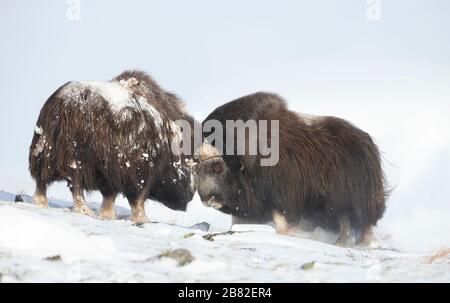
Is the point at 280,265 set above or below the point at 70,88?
below

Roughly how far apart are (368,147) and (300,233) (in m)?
1.07

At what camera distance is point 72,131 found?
21.5ft

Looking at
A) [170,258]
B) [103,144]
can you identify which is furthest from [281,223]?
[170,258]

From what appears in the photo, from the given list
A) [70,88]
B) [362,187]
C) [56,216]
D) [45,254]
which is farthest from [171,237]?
[362,187]

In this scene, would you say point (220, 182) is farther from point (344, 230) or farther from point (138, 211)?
point (344, 230)

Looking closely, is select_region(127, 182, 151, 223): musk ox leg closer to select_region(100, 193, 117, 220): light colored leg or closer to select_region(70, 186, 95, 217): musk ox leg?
select_region(100, 193, 117, 220): light colored leg

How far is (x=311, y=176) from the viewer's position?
723 cm

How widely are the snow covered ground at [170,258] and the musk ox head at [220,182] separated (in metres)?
1.92

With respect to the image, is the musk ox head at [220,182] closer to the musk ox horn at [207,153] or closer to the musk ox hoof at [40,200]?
the musk ox horn at [207,153]

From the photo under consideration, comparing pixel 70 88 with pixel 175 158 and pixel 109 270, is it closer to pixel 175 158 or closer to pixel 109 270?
pixel 175 158

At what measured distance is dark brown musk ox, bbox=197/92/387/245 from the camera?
723cm

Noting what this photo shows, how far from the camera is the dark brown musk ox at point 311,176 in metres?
7.23

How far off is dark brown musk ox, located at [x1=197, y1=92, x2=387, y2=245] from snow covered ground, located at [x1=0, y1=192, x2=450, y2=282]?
1.52 metres

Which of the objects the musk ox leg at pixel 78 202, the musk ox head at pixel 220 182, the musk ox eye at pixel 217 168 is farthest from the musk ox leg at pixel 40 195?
the musk ox eye at pixel 217 168
